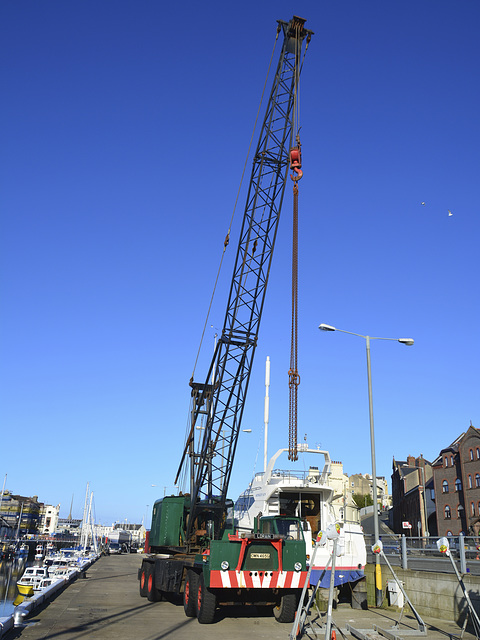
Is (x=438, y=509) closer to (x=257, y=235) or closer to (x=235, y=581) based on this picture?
(x=257, y=235)

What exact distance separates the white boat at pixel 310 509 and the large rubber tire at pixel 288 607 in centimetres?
278

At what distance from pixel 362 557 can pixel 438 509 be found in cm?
4691

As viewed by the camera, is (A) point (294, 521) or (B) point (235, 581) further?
(A) point (294, 521)

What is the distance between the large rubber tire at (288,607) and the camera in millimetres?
14655

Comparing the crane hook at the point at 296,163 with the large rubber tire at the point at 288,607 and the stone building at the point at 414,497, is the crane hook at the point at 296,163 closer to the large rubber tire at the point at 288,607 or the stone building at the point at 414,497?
the large rubber tire at the point at 288,607

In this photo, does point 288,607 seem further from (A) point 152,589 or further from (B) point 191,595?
(A) point 152,589

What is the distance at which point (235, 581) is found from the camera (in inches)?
553

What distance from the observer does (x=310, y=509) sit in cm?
2142

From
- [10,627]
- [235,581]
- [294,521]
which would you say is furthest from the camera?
[294,521]

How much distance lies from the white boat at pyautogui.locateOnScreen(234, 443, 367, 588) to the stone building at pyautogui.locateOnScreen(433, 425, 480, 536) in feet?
124

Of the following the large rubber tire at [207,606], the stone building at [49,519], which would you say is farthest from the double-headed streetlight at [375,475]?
the stone building at [49,519]

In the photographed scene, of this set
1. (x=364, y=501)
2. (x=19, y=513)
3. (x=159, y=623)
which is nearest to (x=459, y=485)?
(x=364, y=501)

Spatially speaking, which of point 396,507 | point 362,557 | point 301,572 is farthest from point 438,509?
point 301,572

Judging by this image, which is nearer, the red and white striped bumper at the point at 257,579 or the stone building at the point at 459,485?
the red and white striped bumper at the point at 257,579
